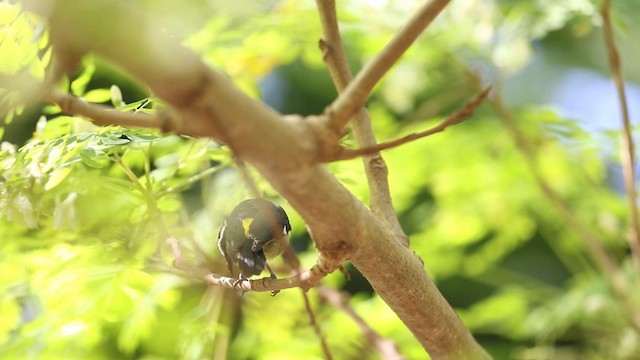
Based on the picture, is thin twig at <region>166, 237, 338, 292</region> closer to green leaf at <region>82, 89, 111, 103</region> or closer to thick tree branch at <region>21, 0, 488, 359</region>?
thick tree branch at <region>21, 0, 488, 359</region>

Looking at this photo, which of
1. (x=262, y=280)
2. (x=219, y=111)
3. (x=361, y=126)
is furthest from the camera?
(x=361, y=126)

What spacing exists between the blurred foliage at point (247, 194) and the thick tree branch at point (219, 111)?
11 cm

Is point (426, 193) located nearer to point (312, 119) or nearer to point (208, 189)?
point (208, 189)

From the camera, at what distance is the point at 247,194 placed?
82cm

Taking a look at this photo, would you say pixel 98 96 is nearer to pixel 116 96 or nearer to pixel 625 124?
pixel 116 96

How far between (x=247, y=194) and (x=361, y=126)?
8.3 inches

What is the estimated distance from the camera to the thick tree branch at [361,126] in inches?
24.8

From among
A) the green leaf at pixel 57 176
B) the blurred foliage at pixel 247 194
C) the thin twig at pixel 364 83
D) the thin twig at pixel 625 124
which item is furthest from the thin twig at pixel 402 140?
the thin twig at pixel 625 124

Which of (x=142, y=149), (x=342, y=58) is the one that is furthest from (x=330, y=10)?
(x=142, y=149)

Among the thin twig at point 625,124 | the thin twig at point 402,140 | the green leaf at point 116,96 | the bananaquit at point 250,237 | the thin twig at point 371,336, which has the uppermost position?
the thin twig at point 402,140

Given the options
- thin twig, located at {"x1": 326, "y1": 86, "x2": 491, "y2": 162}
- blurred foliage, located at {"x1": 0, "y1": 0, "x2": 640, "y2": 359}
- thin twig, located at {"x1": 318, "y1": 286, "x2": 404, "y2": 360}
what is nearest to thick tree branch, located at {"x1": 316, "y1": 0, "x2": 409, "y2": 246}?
blurred foliage, located at {"x1": 0, "y1": 0, "x2": 640, "y2": 359}

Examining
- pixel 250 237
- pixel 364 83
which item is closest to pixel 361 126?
pixel 250 237

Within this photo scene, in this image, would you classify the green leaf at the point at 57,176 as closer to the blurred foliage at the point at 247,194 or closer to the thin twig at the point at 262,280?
the blurred foliage at the point at 247,194

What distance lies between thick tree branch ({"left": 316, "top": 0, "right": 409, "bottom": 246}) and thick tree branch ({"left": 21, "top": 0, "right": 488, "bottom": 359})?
8.1 inches
